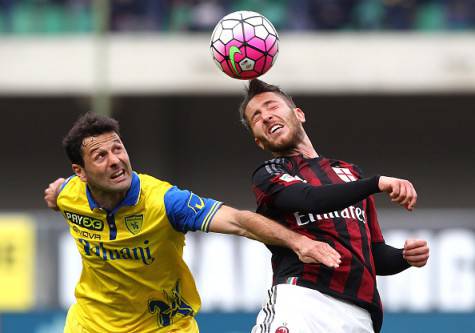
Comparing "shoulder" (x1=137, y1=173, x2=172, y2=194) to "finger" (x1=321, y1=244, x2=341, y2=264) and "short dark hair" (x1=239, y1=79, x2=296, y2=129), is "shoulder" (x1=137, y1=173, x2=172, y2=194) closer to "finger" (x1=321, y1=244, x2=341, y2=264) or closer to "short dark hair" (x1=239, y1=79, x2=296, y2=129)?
"short dark hair" (x1=239, y1=79, x2=296, y2=129)

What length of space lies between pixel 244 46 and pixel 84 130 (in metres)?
0.98

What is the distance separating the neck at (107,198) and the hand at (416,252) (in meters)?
1.50

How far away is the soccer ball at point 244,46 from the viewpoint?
6.07 metres

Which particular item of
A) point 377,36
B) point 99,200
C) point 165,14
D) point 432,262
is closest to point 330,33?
point 377,36

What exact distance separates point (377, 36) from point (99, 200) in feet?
41.2

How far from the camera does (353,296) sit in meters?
5.37

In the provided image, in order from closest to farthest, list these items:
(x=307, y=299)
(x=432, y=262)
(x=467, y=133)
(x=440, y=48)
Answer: (x=307, y=299) < (x=432, y=262) < (x=440, y=48) < (x=467, y=133)

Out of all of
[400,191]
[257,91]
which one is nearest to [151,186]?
[257,91]

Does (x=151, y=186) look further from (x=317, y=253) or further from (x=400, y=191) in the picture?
(x=400, y=191)

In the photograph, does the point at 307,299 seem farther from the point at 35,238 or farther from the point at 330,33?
the point at 330,33

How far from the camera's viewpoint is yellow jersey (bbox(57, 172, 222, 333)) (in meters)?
5.85

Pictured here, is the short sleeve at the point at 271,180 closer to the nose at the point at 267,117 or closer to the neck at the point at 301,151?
the neck at the point at 301,151

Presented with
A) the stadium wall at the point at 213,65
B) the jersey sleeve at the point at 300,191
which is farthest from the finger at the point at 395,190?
the stadium wall at the point at 213,65

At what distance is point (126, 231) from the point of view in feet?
19.4
